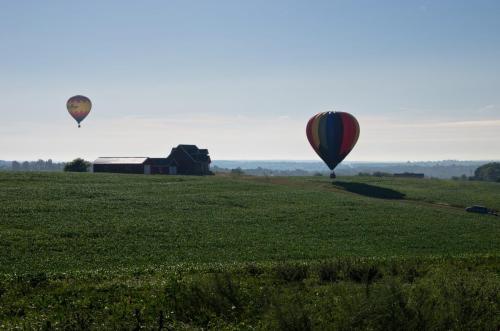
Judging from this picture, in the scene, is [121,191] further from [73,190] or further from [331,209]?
[331,209]

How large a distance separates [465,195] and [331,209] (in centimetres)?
2790

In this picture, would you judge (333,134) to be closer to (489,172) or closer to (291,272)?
(291,272)

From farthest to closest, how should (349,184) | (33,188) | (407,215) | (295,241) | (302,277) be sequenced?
(349,184) → (33,188) → (407,215) → (295,241) → (302,277)

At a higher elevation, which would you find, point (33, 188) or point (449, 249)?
point (33, 188)

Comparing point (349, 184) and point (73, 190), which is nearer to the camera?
point (73, 190)

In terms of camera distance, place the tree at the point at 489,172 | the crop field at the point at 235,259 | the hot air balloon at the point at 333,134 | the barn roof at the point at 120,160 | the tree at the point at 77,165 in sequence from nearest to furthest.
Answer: the crop field at the point at 235,259, the hot air balloon at the point at 333,134, the barn roof at the point at 120,160, the tree at the point at 77,165, the tree at the point at 489,172

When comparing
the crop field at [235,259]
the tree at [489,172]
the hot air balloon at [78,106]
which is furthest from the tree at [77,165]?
the tree at [489,172]

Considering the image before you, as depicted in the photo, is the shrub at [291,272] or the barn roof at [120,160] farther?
the barn roof at [120,160]

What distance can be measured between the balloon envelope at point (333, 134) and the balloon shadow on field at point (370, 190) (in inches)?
158

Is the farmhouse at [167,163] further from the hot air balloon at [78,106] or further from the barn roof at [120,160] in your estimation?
the hot air balloon at [78,106]

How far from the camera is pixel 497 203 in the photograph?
6212cm

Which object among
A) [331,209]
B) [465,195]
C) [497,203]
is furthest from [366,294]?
[465,195]

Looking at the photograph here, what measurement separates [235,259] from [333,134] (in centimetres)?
5064

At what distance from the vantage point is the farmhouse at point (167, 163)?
9962 centimetres
